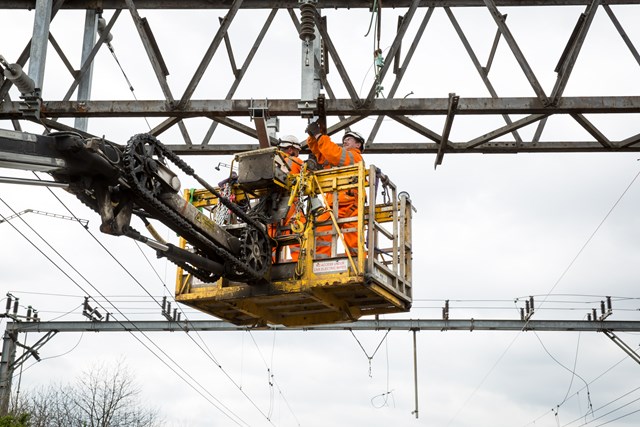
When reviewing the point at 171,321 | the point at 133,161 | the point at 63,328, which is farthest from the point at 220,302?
the point at 63,328

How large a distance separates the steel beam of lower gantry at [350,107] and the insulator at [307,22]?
2.61 feet

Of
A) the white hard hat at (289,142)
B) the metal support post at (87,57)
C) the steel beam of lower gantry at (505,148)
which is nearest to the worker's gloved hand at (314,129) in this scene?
the white hard hat at (289,142)

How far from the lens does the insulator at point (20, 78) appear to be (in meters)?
10.2

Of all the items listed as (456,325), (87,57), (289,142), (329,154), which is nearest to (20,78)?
(87,57)

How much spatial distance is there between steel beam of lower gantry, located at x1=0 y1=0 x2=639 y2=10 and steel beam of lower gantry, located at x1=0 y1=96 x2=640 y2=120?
5.72 ft

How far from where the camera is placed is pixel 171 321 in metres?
25.2

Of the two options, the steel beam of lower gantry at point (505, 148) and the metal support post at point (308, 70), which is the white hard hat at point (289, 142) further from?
the steel beam of lower gantry at point (505, 148)

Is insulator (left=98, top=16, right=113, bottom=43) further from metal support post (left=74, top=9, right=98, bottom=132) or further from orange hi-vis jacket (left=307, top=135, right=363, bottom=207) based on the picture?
orange hi-vis jacket (left=307, top=135, right=363, bottom=207)

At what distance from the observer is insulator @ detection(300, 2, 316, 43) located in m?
10.8

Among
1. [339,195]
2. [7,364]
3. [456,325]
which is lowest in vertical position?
[339,195]

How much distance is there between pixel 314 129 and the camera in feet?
33.8

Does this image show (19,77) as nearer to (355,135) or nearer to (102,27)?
(102,27)

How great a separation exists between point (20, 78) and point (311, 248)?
400 centimetres

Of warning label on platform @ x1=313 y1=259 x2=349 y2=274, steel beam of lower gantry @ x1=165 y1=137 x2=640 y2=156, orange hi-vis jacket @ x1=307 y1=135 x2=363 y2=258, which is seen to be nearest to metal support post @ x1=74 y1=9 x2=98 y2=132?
Answer: steel beam of lower gantry @ x1=165 y1=137 x2=640 y2=156
